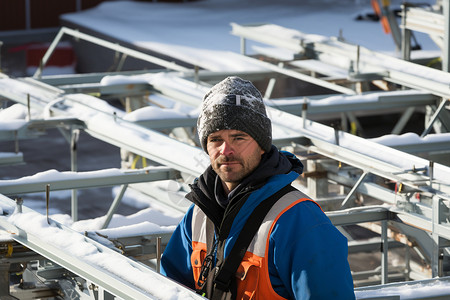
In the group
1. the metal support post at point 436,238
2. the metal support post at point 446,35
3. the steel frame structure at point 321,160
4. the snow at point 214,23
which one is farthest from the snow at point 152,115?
the snow at point 214,23

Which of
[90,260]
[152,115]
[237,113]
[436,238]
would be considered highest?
[237,113]

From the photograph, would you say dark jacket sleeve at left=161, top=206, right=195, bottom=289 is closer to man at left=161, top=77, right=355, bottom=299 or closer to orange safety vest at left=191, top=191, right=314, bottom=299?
man at left=161, top=77, right=355, bottom=299

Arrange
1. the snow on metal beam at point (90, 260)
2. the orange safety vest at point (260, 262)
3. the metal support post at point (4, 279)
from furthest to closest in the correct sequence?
the metal support post at point (4, 279)
the snow on metal beam at point (90, 260)
the orange safety vest at point (260, 262)

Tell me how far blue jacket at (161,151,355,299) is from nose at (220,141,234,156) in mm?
165

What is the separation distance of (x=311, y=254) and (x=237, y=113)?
0.59m

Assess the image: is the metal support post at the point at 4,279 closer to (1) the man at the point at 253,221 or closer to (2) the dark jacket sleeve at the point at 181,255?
(2) the dark jacket sleeve at the point at 181,255

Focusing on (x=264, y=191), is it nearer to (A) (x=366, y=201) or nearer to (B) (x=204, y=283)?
(B) (x=204, y=283)

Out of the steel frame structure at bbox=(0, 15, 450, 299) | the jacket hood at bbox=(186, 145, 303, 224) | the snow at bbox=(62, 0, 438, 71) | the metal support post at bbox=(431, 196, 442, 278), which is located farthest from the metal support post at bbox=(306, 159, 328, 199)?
the snow at bbox=(62, 0, 438, 71)

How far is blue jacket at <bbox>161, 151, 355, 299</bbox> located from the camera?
129 inches

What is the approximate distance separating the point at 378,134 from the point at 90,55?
7.63 metres

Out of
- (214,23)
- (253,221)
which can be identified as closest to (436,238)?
(253,221)

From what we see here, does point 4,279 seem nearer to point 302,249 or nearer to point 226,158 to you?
point 226,158

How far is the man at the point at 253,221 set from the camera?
3.30 metres

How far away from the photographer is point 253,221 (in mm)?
3434
